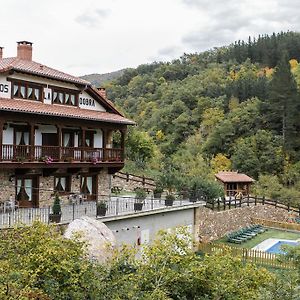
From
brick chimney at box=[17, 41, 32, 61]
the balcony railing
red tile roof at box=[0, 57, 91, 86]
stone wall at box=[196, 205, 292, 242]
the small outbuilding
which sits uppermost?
brick chimney at box=[17, 41, 32, 61]

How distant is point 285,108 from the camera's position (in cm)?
6556

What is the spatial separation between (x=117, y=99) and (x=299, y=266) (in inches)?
3695

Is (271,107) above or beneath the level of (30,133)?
above

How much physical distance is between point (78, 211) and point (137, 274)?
11379 millimetres

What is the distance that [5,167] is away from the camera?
20.7m

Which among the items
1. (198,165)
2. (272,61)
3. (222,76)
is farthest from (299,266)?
(272,61)

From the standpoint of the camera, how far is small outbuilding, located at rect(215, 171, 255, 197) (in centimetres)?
4616

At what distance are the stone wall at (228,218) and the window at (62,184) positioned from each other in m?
7.84

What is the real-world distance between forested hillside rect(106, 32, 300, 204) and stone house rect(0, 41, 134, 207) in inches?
333

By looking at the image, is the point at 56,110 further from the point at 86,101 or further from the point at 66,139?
the point at 86,101

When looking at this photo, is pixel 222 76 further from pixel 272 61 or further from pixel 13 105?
pixel 13 105

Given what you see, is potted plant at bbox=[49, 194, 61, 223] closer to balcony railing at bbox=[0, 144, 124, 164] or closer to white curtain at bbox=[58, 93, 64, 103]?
balcony railing at bbox=[0, 144, 124, 164]

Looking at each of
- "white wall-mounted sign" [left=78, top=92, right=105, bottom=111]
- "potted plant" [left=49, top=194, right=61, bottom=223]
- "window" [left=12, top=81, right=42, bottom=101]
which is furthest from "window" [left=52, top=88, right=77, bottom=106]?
"potted plant" [left=49, top=194, right=61, bottom=223]

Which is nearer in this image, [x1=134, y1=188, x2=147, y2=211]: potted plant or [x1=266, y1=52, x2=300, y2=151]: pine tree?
[x1=134, y1=188, x2=147, y2=211]: potted plant
